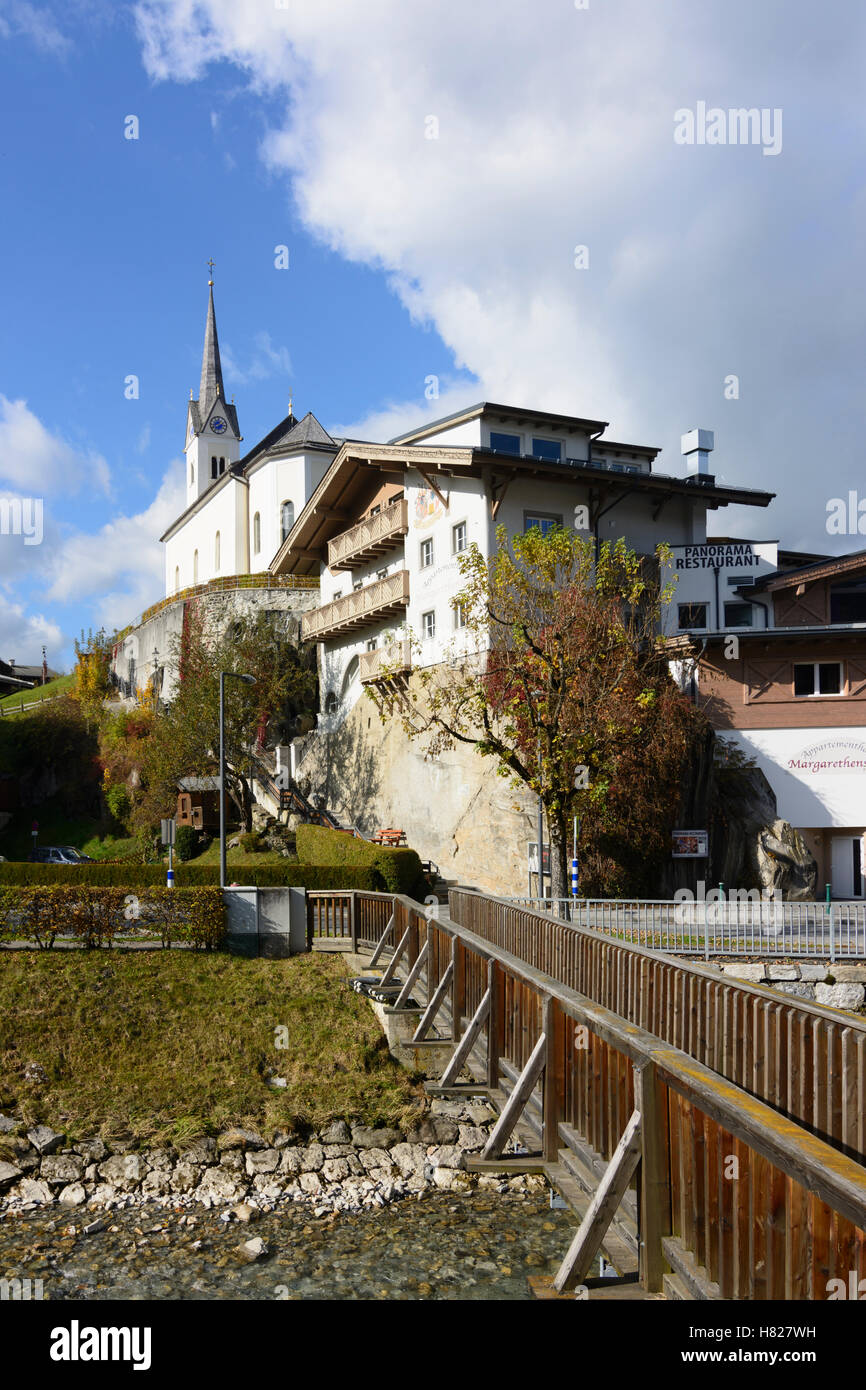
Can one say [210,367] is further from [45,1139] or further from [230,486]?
[45,1139]

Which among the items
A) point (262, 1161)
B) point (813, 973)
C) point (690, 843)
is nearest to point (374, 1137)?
point (262, 1161)

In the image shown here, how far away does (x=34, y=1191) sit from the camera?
A: 1536cm

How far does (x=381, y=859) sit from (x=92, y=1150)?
1228cm

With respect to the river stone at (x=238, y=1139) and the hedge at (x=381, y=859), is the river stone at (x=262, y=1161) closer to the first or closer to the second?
the river stone at (x=238, y=1139)

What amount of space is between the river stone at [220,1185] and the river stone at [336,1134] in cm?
185

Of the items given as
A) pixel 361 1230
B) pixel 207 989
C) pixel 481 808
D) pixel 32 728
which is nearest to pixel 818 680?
pixel 481 808

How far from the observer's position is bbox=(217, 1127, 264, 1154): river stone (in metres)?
16.7

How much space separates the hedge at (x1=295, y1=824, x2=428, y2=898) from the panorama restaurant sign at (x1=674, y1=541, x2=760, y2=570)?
1359cm

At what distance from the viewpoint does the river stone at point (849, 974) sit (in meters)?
20.1

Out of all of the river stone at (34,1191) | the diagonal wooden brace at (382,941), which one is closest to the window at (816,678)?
the diagonal wooden brace at (382,941)

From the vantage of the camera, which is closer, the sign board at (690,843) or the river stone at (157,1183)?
the river stone at (157,1183)

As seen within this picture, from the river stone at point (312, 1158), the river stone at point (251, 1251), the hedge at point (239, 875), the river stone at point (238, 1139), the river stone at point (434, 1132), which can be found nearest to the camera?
the river stone at point (251, 1251)

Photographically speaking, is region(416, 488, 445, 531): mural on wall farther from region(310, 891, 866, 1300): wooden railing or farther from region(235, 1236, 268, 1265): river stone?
region(235, 1236, 268, 1265): river stone

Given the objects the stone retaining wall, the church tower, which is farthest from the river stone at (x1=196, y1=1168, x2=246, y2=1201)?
the church tower
